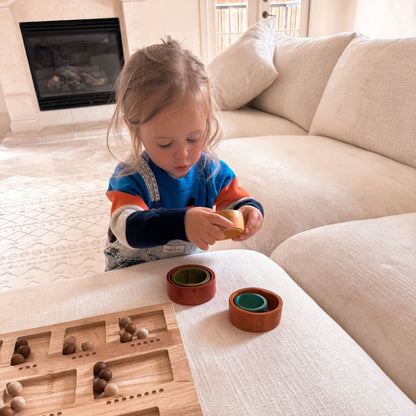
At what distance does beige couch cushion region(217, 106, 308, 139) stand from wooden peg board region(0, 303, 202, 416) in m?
1.53

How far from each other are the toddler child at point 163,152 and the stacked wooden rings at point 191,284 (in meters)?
0.07

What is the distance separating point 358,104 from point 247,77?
839 millimetres

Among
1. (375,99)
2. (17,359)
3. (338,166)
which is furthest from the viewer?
(375,99)

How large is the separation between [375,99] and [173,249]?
43.0 inches

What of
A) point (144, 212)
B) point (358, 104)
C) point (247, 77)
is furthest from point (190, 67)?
point (247, 77)

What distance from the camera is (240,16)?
4203mm

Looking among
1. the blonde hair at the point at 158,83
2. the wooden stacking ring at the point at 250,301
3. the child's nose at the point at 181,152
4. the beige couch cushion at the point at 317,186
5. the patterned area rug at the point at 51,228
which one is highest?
the blonde hair at the point at 158,83

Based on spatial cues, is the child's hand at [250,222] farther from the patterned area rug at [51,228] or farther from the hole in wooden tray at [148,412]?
the patterned area rug at [51,228]

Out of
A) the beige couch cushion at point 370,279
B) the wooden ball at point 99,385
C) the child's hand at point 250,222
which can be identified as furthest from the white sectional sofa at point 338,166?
the wooden ball at point 99,385

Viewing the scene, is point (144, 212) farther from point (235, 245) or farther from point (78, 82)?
point (78, 82)

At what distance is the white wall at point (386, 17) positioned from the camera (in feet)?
10.8

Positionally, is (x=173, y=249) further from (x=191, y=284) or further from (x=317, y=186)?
(x=317, y=186)

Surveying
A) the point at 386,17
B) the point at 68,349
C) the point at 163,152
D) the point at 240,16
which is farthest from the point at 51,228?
the point at 386,17

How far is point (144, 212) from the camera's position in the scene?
2.64 ft
